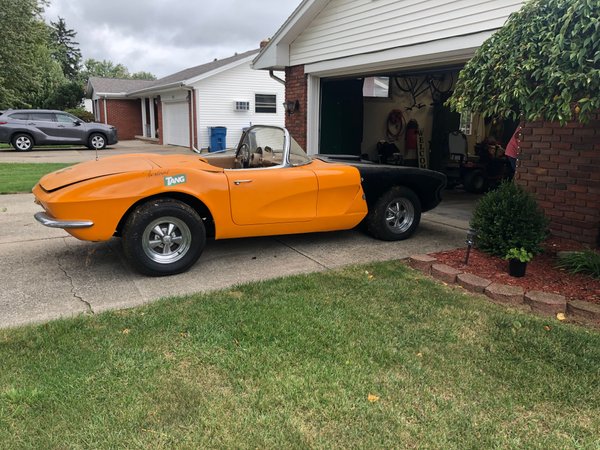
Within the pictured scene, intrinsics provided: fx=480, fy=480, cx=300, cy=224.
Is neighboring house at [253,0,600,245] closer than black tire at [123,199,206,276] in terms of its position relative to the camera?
No

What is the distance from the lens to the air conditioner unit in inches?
876

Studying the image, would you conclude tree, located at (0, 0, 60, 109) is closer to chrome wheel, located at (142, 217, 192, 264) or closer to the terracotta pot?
chrome wheel, located at (142, 217, 192, 264)

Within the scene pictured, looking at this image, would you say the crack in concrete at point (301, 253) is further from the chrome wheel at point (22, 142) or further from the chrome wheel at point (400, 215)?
the chrome wheel at point (22, 142)

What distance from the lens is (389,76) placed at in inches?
438

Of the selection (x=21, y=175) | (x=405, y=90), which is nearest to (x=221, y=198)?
(x=21, y=175)

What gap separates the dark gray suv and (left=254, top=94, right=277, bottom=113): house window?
667 centimetres

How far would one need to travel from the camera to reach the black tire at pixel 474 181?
11125 mm

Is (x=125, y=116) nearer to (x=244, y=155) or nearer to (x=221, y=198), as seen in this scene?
(x=244, y=155)

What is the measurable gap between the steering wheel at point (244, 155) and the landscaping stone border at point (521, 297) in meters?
2.49

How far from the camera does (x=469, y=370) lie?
122 inches

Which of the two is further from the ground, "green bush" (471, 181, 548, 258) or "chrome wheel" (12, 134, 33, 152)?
"chrome wheel" (12, 134, 33, 152)

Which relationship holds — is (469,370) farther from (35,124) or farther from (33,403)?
(35,124)

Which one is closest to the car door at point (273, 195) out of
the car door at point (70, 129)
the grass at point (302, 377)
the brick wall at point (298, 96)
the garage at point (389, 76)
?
the grass at point (302, 377)

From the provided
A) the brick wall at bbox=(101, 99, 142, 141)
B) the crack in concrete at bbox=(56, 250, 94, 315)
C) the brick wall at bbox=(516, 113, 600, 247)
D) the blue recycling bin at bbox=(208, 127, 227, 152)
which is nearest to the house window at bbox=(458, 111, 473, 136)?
the brick wall at bbox=(516, 113, 600, 247)
